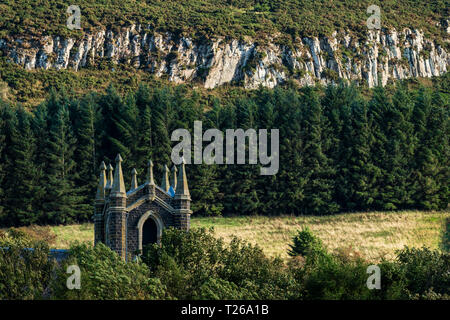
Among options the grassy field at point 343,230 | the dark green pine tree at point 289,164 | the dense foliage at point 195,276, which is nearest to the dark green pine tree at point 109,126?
the grassy field at point 343,230

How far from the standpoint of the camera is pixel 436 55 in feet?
430

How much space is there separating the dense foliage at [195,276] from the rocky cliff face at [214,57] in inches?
2895

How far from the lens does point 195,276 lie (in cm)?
3422

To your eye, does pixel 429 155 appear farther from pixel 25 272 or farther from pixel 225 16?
pixel 225 16

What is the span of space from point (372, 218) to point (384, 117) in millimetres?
12187

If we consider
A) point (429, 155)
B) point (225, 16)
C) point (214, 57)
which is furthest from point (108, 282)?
point (225, 16)

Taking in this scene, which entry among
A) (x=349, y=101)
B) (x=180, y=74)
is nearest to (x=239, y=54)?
(x=180, y=74)

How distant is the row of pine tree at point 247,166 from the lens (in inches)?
2611

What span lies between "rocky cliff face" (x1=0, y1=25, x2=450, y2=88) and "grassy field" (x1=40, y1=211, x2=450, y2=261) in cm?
4614

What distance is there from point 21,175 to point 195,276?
35499 mm

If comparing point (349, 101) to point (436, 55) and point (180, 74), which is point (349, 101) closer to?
point (180, 74)

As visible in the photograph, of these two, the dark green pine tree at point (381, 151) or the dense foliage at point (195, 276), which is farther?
the dark green pine tree at point (381, 151)

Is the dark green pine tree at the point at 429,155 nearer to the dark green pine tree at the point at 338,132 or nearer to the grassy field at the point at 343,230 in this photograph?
the grassy field at the point at 343,230
